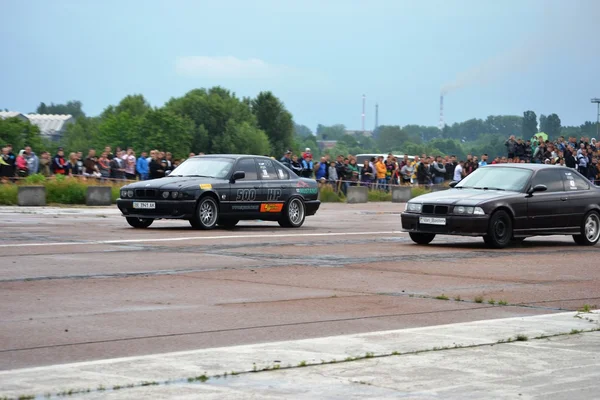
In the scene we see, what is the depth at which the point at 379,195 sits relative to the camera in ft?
150

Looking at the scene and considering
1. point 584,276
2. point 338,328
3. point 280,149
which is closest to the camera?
point 338,328

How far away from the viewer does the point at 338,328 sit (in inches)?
383

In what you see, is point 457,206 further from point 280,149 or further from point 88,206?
point 280,149

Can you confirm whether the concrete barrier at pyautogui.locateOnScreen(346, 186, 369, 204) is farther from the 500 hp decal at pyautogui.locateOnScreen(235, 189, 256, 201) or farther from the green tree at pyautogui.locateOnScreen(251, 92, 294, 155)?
the green tree at pyautogui.locateOnScreen(251, 92, 294, 155)

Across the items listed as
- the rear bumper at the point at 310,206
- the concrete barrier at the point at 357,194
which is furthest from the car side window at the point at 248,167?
the concrete barrier at the point at 357,194

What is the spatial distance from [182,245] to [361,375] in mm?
11128

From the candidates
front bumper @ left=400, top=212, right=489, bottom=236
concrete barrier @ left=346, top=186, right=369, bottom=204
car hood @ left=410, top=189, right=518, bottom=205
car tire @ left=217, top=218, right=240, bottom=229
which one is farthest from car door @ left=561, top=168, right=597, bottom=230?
concrete barrier @ left=346, top=186, right=369, bottom=204

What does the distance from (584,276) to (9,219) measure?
14129 millimetres

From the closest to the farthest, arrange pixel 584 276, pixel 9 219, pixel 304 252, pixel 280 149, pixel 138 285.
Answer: pixel 138 285, pixel 584 276, pixel 304 252, pixel 9 219, pixel 280 149

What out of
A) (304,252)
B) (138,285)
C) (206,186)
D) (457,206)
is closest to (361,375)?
(138,285)

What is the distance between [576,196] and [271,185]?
6532 mm

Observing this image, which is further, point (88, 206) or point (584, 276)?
point (88, 206)

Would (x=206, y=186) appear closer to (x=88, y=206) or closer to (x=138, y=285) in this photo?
(x=138, y=285)

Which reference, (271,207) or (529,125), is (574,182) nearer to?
(271,207)
